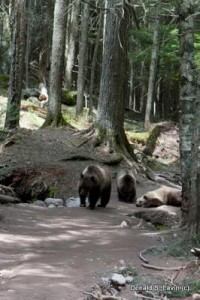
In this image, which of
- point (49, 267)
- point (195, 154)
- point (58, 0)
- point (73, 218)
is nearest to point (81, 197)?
point (73, 218)

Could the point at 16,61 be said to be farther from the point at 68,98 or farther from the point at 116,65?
the point at 68,98

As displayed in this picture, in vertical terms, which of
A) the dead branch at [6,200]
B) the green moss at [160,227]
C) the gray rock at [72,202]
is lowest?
the green moss at [160,227]

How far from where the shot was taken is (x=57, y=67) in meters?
17.7

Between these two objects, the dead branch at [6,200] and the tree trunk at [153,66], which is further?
the tree trunk at [153,66]

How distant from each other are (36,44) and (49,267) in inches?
1363

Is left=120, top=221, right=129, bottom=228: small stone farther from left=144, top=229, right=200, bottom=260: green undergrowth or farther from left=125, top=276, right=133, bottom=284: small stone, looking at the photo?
left=125, top=276, right=133, bottom=284: small stone

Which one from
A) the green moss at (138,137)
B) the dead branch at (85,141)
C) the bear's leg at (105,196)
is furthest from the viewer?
the green moss at (138,137)

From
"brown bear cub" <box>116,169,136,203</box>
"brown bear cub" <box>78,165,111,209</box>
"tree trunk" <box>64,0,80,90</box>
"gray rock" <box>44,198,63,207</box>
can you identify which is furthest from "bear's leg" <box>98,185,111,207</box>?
"tree trunk" <box>64,0,80,90</box>

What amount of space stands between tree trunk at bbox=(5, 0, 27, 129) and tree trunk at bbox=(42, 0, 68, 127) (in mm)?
1613

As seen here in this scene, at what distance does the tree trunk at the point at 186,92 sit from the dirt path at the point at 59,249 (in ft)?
3.45

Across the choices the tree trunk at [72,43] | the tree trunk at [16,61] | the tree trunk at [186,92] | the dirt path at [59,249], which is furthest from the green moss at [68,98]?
the tree trunk at [186,92]

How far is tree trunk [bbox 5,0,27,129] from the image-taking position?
15.8 metres

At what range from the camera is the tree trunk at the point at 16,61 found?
15.8 meters

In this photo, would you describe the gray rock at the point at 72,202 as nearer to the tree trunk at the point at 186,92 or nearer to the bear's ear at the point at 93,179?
the bear's ear at the point at 93,179
